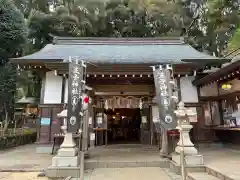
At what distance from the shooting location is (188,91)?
929 centimetres

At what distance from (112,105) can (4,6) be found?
8.34 metres

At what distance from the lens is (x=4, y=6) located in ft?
38.1

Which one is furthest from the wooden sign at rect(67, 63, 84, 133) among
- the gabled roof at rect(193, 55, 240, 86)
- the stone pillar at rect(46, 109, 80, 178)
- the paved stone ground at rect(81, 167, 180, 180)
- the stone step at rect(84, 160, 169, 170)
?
the gabled roof at rect(193, 55, 240, 86)

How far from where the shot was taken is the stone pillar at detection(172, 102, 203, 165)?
5.70 metres

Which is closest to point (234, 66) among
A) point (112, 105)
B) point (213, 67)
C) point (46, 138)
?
point (213, 67)

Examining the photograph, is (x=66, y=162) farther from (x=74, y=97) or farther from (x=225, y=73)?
(x=225, y=73)

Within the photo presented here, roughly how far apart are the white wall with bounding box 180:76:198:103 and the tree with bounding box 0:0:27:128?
9.13 meters

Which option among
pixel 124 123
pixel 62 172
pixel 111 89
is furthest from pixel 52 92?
pixel 124 123

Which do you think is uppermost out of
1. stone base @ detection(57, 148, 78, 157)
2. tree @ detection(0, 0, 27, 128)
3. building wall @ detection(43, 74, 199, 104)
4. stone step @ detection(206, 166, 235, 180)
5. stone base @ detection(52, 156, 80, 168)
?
tree @ detection(0, 0, 27, 128)

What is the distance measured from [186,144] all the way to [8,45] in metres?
10.9

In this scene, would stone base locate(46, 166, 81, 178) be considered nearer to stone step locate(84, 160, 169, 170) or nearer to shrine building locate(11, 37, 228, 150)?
stone step locate(84, 160, 169, 170)

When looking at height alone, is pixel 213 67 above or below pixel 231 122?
above

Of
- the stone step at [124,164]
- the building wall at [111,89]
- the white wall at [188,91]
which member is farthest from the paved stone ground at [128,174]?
the white wall at [188,91]

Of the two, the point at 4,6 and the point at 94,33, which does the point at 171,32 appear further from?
the point at 4,6
